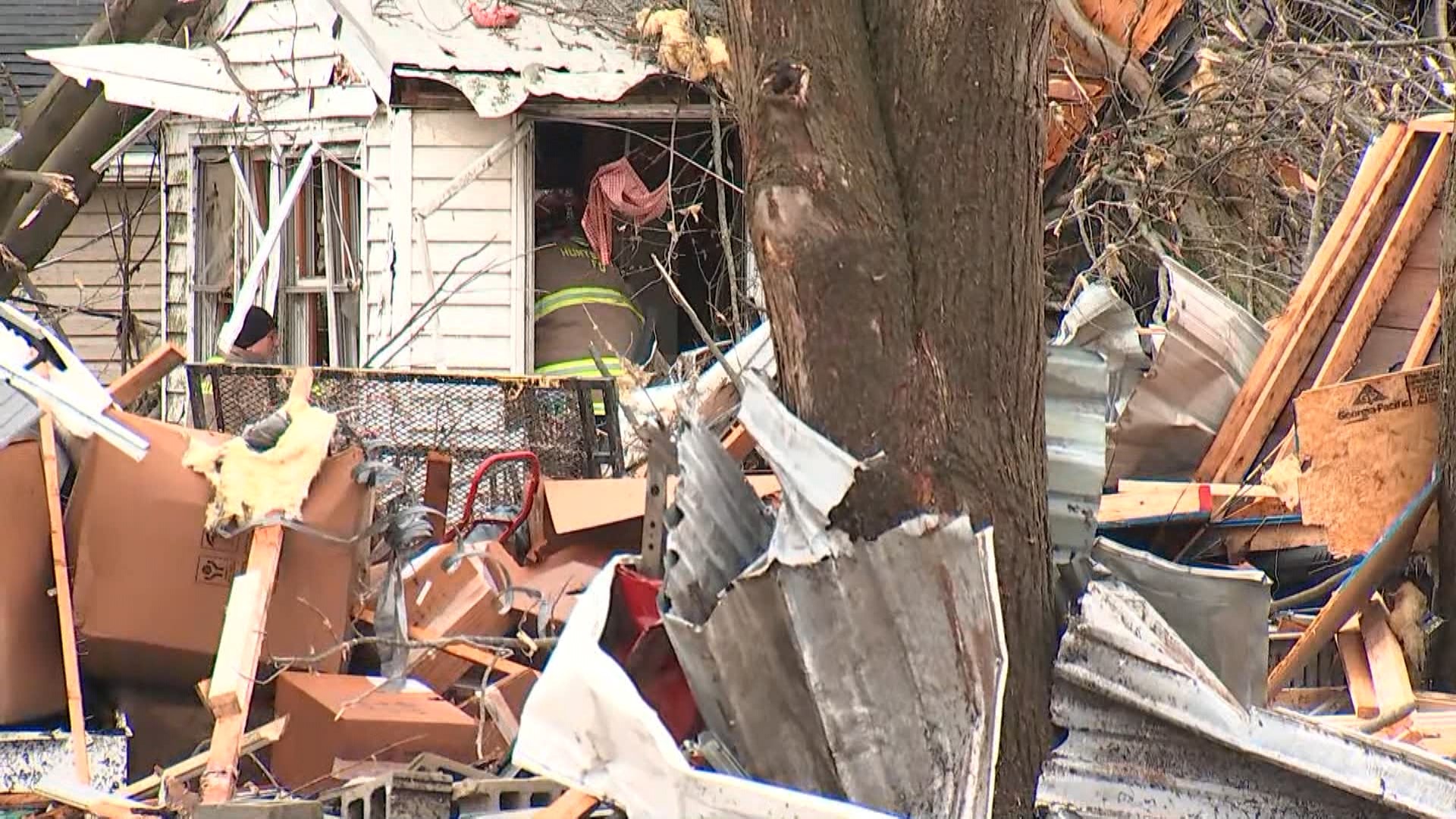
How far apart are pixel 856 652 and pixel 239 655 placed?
2.29 meters

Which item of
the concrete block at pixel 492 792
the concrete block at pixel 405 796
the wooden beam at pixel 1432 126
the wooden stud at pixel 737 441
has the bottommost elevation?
the concrete block at pixel 492 792

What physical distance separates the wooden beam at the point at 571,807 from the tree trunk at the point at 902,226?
1056 millimetres

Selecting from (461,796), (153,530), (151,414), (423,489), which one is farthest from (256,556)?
(151,414)

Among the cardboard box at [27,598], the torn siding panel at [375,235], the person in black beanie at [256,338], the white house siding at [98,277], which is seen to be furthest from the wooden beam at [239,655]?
the white house siding at [98,277]

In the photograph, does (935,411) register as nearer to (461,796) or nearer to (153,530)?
(461,796)

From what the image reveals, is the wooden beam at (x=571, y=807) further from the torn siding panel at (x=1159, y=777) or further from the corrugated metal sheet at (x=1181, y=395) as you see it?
the corrugated metal sheet at (x=1181, y=395)

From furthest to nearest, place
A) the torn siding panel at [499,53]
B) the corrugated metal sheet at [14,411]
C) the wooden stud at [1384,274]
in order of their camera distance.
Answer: the torn siding panel at [499,53] < the wooden stud at [1384,274] < the corrugated metal sheet at [14,411]

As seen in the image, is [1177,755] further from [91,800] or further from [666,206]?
[666,206]

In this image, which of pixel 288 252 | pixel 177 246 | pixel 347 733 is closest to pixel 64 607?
pixel 347 733

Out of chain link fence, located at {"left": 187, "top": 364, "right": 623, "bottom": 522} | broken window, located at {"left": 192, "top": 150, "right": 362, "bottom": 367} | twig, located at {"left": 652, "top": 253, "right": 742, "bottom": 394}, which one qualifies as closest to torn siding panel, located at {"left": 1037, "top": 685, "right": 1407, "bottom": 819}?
twig, located at {"left": 652, "top": 253, "right": 742, "bottom": 394}

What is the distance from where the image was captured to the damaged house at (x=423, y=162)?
9758 millimetres

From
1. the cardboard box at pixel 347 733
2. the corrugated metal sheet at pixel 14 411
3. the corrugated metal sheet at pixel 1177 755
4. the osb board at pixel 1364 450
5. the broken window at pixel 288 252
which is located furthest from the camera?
the broken window at pixel 288 252

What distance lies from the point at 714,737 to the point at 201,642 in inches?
99.0

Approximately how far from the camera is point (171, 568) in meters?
5.30
